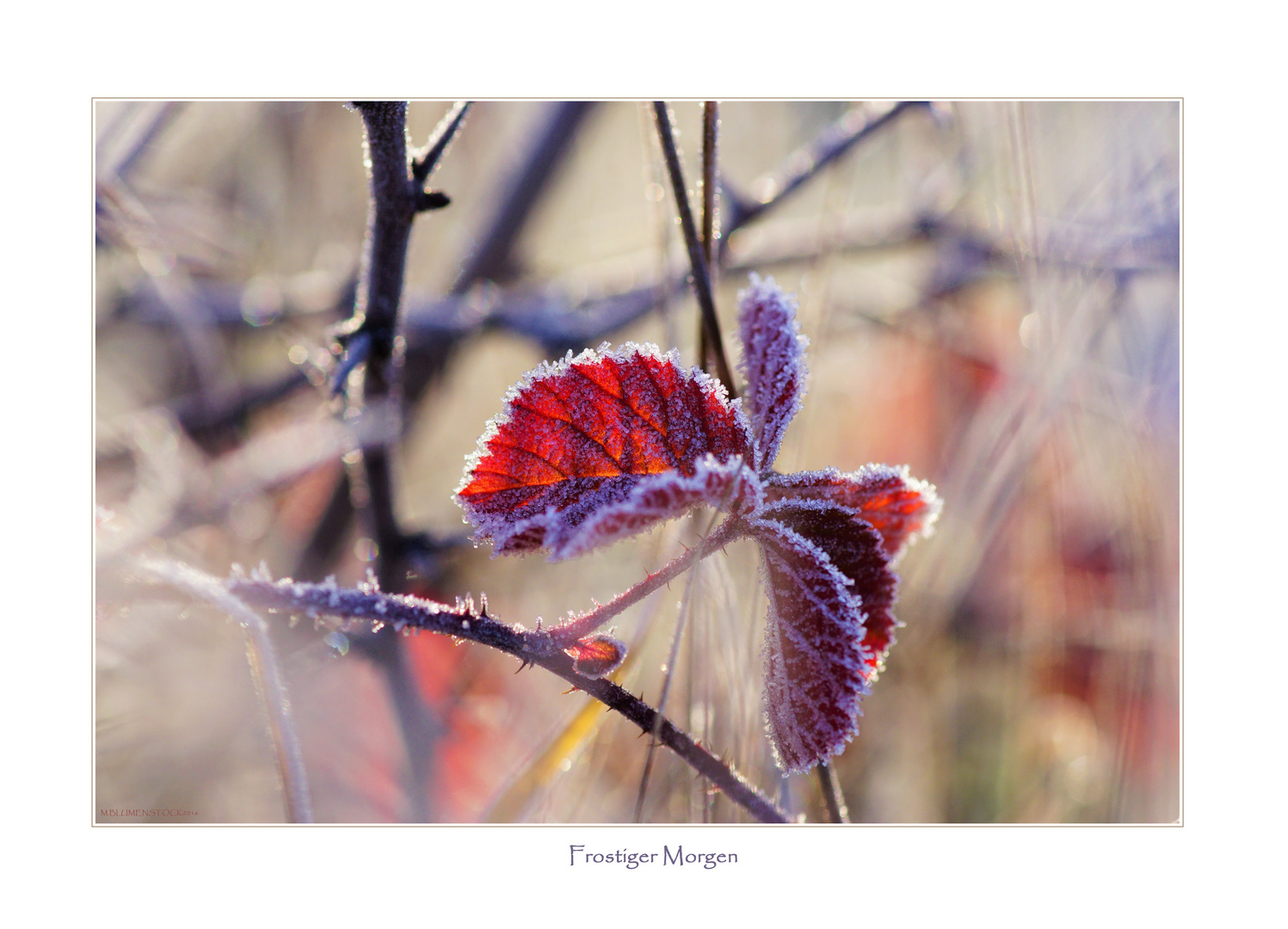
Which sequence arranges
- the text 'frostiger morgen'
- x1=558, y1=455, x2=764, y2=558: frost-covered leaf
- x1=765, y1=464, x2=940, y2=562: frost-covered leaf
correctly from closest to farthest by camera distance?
x1=558, y1=455, x2=764, y2=558: frost-covered leaf → x1=765, y1=464, x2=940, y2=562: frost-covered leaf → the text 'frostiger morgen'

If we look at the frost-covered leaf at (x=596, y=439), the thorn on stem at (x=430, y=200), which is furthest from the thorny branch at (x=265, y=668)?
the thorn on stem at (x=430, y=200)

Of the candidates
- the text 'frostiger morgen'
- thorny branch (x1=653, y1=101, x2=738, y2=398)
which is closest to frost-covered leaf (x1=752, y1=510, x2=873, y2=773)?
thorny branch (x1=653, y1=101, x2=738, y2=398)

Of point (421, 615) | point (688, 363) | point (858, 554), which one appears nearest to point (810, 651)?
point (858, 554)

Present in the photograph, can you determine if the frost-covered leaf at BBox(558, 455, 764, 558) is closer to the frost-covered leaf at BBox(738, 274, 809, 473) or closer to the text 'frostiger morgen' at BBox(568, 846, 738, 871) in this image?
the frost-covered leaf at BBox(738, 274, 809, 473)

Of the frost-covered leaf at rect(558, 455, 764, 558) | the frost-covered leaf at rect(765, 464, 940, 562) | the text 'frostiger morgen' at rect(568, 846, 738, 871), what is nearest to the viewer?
the frost-covered leaf at rect(558, 455, 764, 558)

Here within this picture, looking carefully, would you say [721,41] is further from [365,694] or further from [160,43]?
[365,694]

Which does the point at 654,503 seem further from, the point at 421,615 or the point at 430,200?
the point at 430,200
